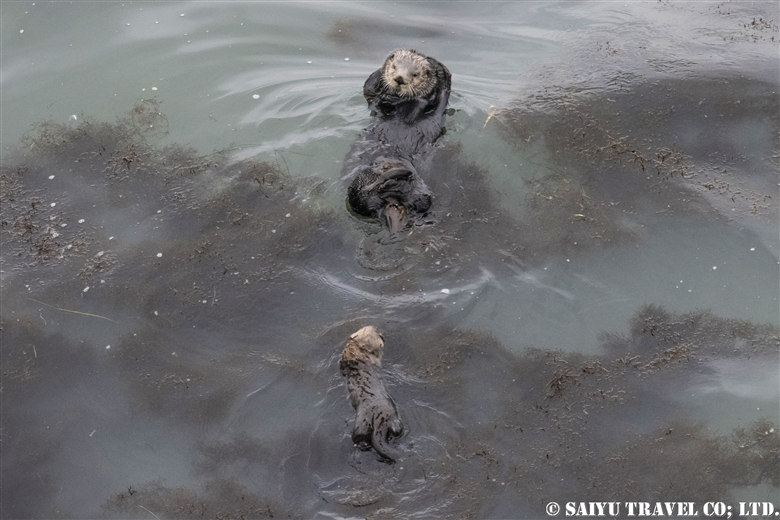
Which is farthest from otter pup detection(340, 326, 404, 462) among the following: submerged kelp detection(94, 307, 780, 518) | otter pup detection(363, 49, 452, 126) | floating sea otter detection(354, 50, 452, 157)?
otter pup detection(363, 49, 452, 126)

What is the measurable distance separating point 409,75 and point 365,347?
11.6 ft

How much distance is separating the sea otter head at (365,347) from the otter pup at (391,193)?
119cm

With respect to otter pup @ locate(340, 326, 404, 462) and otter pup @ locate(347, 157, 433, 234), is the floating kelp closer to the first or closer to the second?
otter pup @ locate(347, 157, 433, 234)

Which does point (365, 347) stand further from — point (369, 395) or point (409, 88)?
point (409, 88)

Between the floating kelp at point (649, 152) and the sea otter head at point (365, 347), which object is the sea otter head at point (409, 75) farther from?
the sea otter head at point (365, 347)

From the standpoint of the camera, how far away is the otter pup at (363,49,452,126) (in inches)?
324

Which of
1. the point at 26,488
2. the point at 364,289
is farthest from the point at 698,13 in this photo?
the point at 26,488

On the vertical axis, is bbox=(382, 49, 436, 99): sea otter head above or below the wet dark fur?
above

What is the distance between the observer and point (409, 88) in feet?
26.9

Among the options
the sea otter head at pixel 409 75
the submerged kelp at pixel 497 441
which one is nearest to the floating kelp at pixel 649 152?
the sea otter head at pixel 409 75

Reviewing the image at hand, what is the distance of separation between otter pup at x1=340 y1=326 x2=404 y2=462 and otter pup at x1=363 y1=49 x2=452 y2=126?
3010mm

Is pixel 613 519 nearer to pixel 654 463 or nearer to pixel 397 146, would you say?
pixel 654 463

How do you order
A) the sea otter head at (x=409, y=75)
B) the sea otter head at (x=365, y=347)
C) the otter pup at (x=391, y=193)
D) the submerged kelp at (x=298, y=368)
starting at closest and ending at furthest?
the submerged kelp at (x=298, y=368) < the sea otter head at (x=365, y=347) < the otter pup at (x=391, y=193) < the sea otter head at (x=409, y=75)

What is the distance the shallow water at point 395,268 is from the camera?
5.96 m
